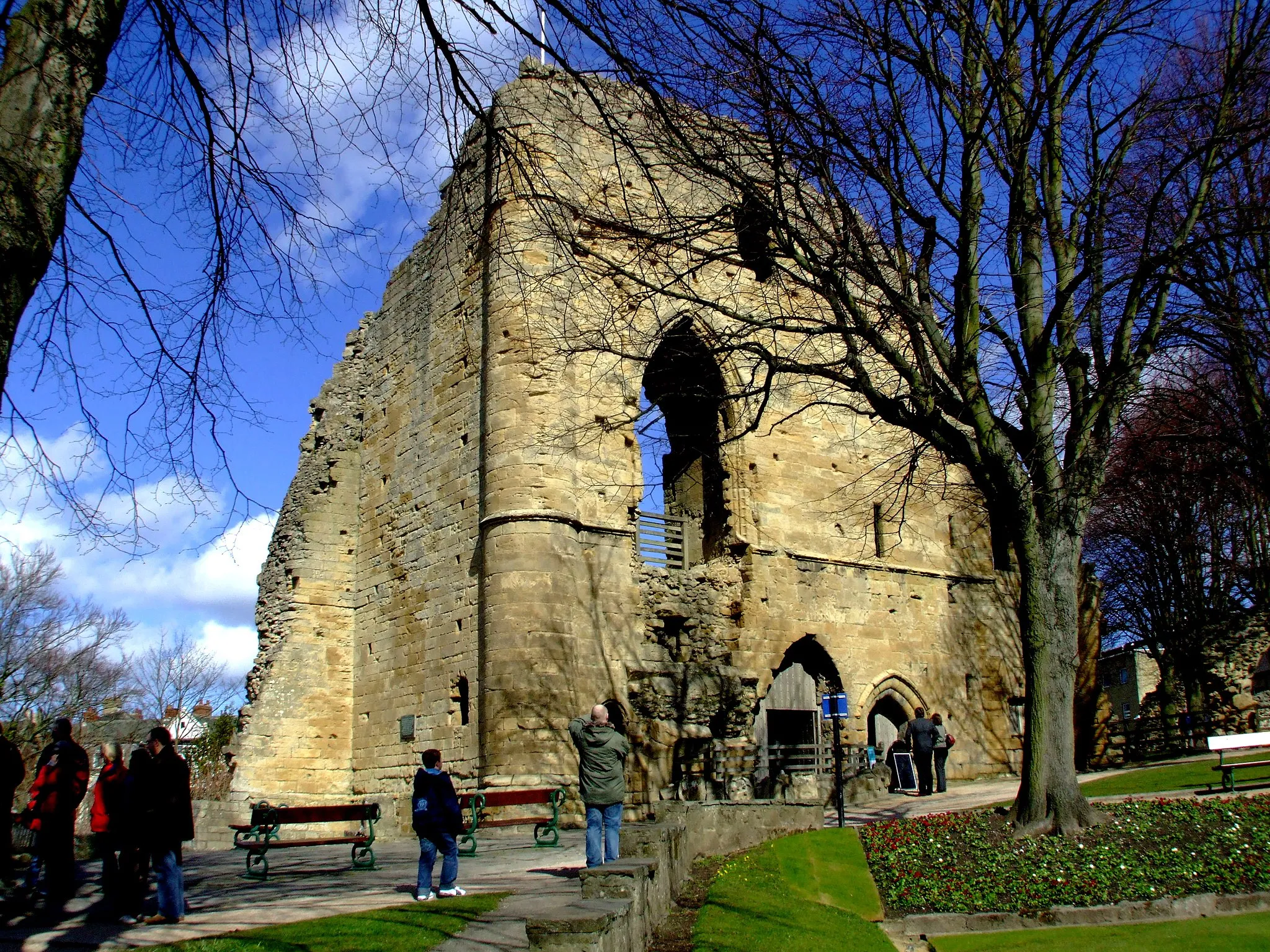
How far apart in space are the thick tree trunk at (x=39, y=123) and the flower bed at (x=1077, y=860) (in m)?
6.93

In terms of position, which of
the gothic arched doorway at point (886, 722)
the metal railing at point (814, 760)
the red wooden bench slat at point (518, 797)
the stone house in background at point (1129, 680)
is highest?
the stone house in background at point (1129, 680)

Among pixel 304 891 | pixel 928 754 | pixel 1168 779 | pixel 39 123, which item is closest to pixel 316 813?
pixel 304 891

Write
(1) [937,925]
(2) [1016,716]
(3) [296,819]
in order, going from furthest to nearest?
(2) [1016,716]
(3) [296,819]
(1) [937,925]

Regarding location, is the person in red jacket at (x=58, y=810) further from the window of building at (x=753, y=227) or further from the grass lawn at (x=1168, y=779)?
the grass lawn at (x=1168, y=779)

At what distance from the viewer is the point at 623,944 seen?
4.74 m

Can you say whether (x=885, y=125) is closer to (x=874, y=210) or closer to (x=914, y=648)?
(x=874, y=210)

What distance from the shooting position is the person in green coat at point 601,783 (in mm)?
8164

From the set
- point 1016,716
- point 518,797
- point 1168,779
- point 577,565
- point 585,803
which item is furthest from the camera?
point 1016,716

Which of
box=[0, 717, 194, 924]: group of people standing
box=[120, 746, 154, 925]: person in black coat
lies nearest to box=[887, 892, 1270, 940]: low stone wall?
box=[0, 717, 194, 924]: group of people standing

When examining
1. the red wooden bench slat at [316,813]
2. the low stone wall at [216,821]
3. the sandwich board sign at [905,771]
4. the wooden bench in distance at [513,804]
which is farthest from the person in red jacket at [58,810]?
the sandwich board sign at [905,771]

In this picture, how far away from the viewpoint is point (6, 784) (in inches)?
330

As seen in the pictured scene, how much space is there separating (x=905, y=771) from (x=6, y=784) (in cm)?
1296

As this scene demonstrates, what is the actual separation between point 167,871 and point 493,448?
9233 millimetres

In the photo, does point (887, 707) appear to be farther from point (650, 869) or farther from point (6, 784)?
point (6, 784)
